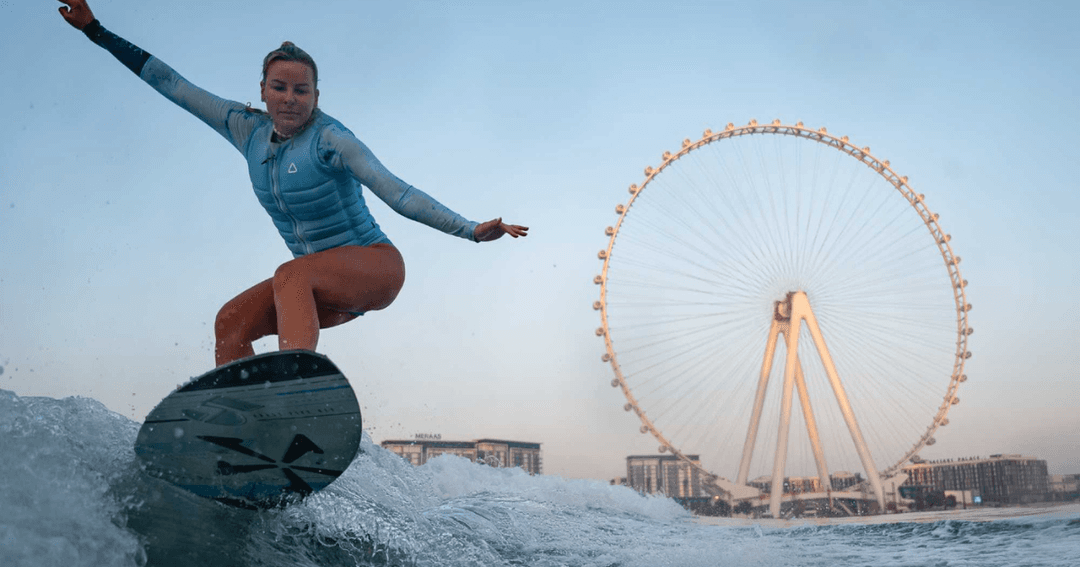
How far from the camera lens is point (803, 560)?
14.6 feet

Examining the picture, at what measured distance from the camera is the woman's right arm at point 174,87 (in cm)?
325

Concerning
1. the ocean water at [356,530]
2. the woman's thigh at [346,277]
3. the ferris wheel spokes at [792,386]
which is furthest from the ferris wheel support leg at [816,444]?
the woman's thigh at [346,277]

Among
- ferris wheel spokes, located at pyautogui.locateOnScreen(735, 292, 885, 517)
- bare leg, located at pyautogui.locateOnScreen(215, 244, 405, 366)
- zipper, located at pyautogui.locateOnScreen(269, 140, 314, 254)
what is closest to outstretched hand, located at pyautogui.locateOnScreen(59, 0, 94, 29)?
zipper, located at pyautogui.locateOnScreen(269, 140, 314, 254)

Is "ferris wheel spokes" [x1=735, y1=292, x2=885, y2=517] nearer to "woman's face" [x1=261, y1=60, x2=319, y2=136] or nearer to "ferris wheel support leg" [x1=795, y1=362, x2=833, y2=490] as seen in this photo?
"ferris wheel support leg" [x1=795, y1=362, x2=833, y2=490]

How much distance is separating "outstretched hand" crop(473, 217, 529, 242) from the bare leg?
1.74 feet

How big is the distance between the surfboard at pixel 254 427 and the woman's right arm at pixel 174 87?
1.31 meters

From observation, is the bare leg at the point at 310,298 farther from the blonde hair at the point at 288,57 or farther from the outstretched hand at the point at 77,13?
the outstretched hand at the point at 77,13

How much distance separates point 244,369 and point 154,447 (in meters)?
0.39

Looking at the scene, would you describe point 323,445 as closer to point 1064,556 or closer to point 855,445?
point 1064,556

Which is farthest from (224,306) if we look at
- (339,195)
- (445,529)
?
(445,529)

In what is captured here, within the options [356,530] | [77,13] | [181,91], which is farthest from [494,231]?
[77,13]

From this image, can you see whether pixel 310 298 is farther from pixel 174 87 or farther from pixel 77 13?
pixel 77 13

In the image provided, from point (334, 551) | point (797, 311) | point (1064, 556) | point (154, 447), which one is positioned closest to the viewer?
point (154, 447)

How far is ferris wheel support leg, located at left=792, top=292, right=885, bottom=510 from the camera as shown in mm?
23875
